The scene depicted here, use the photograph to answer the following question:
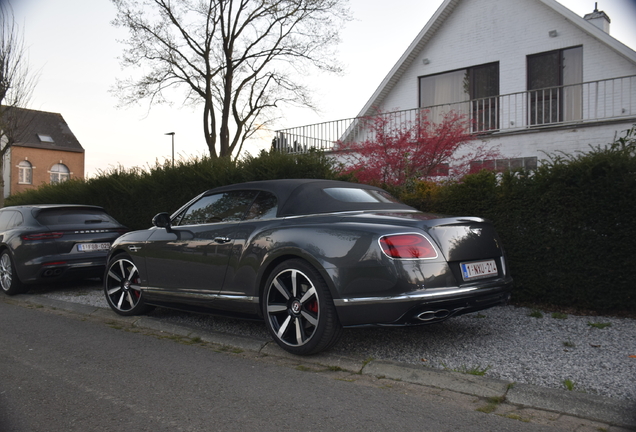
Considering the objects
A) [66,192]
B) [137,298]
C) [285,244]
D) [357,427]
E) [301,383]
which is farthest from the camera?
[66,192]

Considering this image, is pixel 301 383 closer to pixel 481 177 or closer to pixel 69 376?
pixel 69 376

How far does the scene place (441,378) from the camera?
405 centimetres

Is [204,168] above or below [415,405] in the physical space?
above

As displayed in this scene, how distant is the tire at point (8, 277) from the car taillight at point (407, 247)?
7027 mm

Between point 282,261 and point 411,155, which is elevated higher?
point 411,155

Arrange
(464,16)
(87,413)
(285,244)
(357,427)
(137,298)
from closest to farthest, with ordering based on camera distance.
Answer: (357,427) < (87,413) < (285,244) < (137,298) < (464,16)

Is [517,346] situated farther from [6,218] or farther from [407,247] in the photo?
[6,218]

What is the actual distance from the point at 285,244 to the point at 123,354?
1.77 metres

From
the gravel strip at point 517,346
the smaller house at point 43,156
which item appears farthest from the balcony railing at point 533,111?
the smaller house at point 43,156

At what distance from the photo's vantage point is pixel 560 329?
5.54 m

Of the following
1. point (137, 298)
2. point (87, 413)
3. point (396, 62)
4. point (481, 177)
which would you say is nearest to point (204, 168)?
point (137, 298)

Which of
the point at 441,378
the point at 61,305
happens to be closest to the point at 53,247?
the point at 61,305

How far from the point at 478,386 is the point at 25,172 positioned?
56.4 meters

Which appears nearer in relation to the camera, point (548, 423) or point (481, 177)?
point (548, 423)
